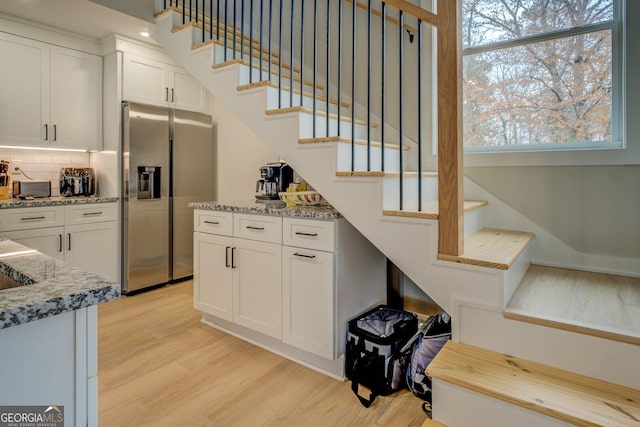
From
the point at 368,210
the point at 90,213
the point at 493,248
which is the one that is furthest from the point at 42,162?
the point at 493,248

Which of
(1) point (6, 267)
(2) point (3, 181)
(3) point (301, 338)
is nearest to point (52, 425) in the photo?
(1) point (6, 267)

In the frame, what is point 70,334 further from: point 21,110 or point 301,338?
point 21,110

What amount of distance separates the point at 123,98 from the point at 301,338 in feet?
9.45

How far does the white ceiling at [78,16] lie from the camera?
2891 millimetres

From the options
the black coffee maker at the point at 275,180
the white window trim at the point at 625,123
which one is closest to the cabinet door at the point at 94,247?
the black coffee maker at the point at 275,180

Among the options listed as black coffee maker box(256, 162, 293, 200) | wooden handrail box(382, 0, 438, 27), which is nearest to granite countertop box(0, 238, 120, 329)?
wooden handrail box(382, 0, 438, 27)

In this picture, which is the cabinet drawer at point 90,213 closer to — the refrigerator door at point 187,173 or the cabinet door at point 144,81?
the refrigerator door at point 187,173

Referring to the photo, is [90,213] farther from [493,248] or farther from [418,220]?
[493,248]

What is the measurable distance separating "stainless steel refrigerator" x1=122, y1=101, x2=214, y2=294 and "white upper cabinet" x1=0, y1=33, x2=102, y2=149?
41 cm

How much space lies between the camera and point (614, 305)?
1622mm

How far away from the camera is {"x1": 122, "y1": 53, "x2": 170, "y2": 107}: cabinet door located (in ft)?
11.6

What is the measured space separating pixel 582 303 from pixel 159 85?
3985mm

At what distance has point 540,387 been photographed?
1354mm

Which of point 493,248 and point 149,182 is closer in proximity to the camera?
point 493,248
